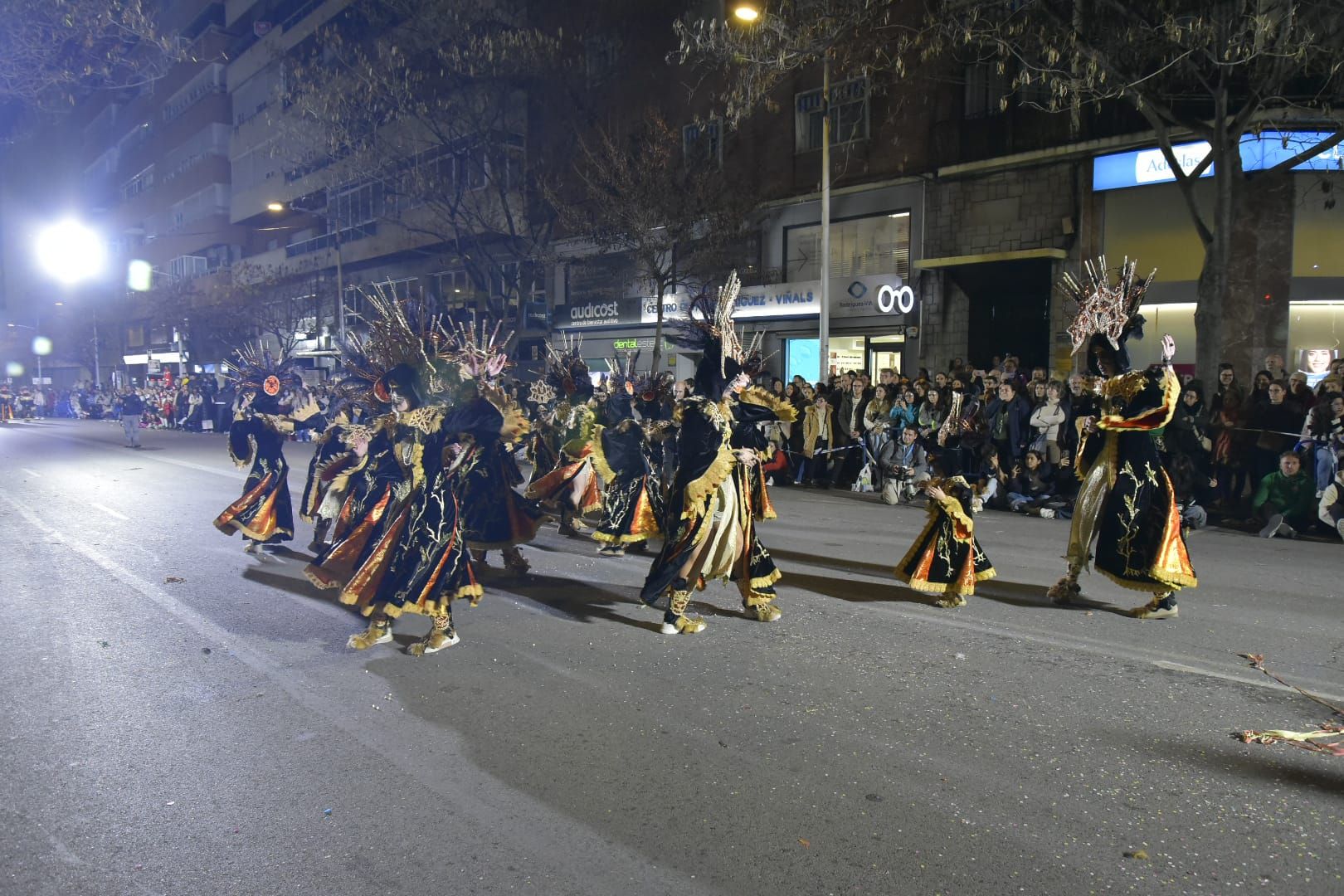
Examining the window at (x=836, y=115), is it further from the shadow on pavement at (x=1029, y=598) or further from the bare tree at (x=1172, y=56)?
the shadow on pavement at (x=1029, y=598)

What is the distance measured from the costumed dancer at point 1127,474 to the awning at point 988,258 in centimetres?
1312

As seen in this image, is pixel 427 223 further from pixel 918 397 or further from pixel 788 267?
pixel 918 397

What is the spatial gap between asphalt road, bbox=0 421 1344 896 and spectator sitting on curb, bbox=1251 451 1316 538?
2614 millimetres

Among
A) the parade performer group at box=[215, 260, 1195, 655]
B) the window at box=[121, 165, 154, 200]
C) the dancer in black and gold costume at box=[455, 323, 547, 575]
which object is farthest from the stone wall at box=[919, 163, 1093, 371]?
the window at box=[121, 165, 154, 200]

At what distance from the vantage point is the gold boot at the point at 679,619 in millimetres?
6070

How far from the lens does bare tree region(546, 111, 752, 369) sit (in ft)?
71.6

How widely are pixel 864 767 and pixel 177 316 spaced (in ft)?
178

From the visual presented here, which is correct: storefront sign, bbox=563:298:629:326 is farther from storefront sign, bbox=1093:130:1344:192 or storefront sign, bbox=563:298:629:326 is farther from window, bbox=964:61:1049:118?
storefront sign, bbox=1093:130:1344:192

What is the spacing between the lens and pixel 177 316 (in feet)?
162

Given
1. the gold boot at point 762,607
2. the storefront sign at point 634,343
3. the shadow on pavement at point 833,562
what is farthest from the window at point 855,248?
the gold boot at point 762,607

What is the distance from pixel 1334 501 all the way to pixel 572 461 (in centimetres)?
819

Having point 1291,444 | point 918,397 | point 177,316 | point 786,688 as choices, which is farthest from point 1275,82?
point 177,316

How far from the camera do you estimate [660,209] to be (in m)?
22.1

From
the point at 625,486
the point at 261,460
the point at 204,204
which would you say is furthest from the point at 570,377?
the point at 204,204
